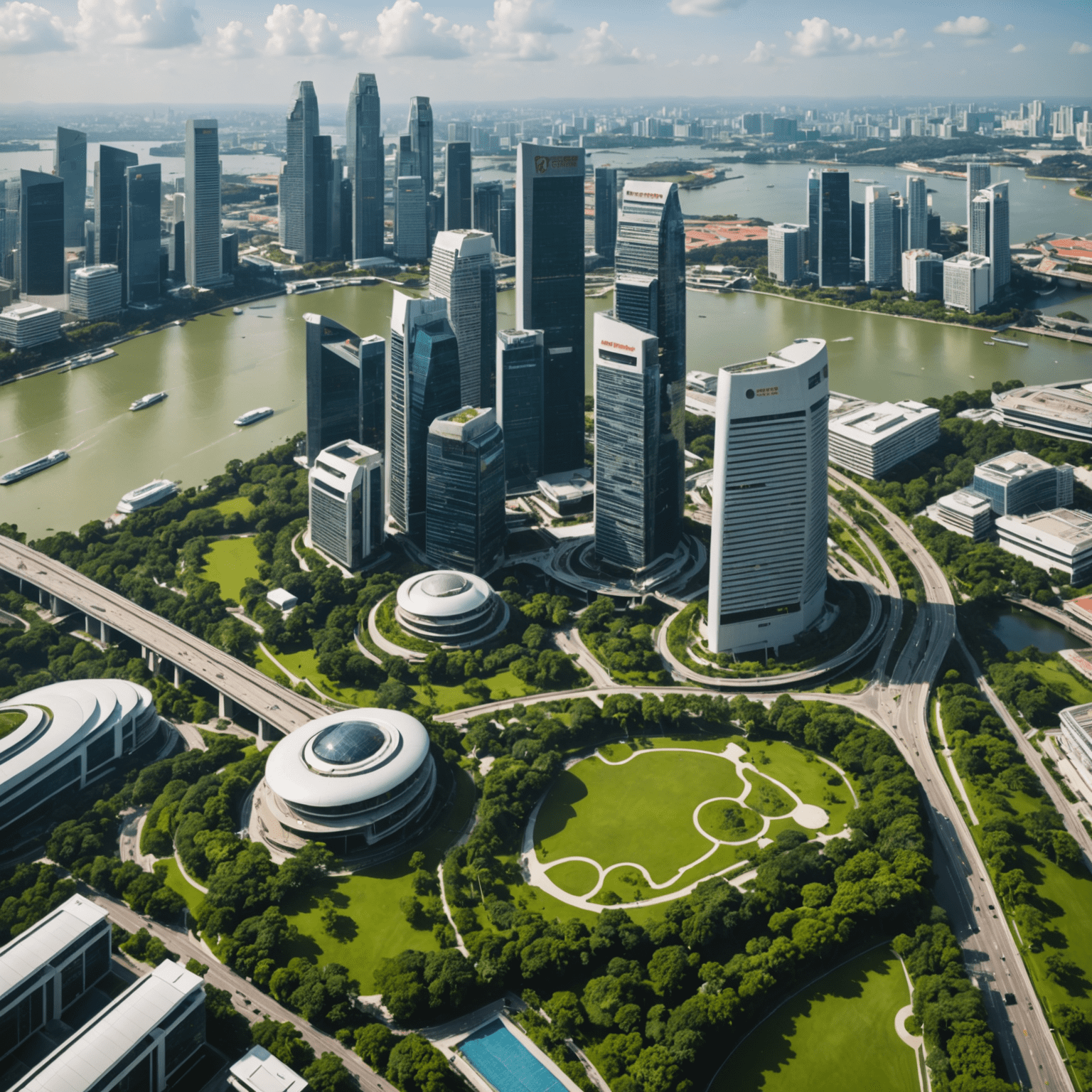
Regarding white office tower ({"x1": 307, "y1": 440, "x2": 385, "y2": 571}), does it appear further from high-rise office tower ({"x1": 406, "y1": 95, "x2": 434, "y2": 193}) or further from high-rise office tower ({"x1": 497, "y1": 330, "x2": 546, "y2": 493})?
high-rise office tower ({"x1": 406, "y1": 95, "x2": 434, "y2": 193})

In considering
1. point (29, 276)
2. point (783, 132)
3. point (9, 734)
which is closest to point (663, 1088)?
point (9, 734)

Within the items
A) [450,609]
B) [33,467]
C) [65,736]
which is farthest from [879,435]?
[33,467]

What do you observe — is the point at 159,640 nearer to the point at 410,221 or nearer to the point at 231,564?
the point at 231,564

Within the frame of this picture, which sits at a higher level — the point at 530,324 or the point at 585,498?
the point at 530,324

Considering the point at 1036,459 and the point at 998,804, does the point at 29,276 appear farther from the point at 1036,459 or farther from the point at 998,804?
the point at 998,804

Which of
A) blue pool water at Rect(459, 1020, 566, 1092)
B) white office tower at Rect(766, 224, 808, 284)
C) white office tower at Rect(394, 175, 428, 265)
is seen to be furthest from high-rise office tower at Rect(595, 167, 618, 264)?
blue pool water at Rect(459, 1020, 566, 1092)
